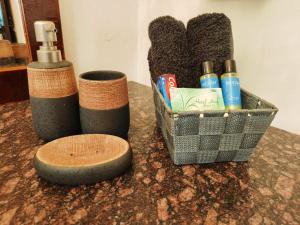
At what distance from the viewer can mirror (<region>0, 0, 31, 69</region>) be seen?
2.27ft

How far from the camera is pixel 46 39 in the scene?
0.39 metres

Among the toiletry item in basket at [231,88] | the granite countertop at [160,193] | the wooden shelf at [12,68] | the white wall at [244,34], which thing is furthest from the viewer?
the wooden shelf at [12,68]

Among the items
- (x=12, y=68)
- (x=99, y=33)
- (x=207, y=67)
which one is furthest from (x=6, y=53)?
(x=207, y=67)

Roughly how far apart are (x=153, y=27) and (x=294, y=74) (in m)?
0.38

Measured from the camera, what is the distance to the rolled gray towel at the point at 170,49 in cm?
42

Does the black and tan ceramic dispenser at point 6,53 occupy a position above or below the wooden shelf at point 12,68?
above

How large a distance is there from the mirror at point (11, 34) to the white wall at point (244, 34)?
17cm

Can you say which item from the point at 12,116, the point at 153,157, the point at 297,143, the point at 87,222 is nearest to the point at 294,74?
the point at 297,143

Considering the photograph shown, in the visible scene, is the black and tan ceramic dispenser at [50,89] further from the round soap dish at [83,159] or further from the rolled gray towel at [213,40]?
the rolled gray towel at [213,40]

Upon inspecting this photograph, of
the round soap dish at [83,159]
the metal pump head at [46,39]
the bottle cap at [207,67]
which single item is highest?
the metal pump head at [46,39]

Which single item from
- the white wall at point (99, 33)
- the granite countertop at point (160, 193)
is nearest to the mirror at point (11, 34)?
the white wall at point (99, 33)

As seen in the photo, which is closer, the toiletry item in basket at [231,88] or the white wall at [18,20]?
the toiletry item in basket at [231,88]

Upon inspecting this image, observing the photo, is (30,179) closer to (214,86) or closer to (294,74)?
(214,86)

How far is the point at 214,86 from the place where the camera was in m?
0.40
